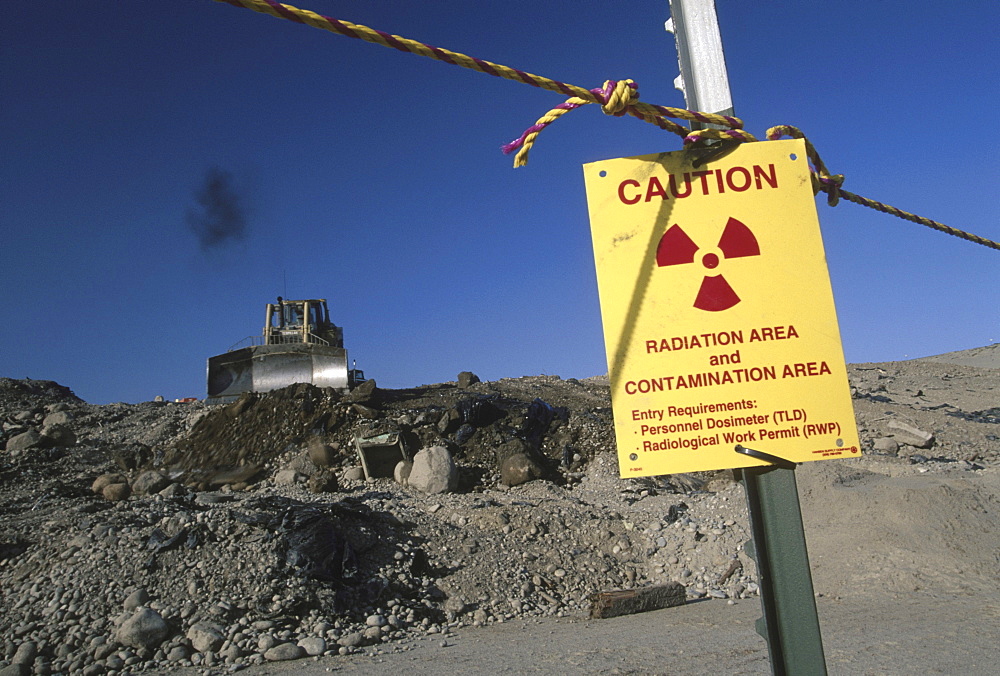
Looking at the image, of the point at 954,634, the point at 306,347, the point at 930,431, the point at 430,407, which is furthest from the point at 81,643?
the point at 930,431

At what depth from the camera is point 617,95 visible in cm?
99

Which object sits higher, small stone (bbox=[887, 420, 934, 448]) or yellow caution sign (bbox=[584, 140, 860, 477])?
yellow caution sign (bbox=[584, 140, 860, 477])

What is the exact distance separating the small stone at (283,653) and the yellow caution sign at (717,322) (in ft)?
13.6

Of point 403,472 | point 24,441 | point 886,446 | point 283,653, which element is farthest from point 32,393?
point 886,446

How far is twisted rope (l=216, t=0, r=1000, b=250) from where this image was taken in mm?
881

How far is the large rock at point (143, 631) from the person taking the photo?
171 inches

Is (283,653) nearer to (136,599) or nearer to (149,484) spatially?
(136,599)

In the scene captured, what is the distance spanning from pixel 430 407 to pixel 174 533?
17.3ft

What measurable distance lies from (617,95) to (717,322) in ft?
1.34

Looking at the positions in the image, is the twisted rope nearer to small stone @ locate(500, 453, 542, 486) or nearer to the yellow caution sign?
the yellow caution sign

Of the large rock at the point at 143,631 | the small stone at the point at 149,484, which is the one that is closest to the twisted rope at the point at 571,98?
the large rock at the point at 143,631

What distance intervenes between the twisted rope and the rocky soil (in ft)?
14.1

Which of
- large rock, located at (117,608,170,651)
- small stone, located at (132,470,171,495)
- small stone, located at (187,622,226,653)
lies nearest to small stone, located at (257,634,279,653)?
small stone, located at (187,622,226,653)

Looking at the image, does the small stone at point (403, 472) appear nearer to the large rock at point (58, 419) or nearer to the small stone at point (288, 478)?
the small stone at point (288, 478)
